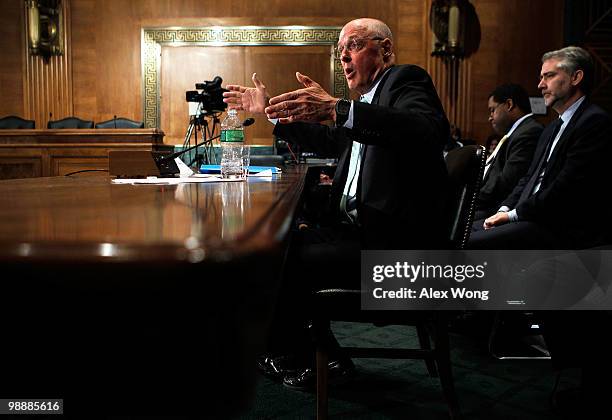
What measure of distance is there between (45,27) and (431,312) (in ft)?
26.4

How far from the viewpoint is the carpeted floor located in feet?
6.45

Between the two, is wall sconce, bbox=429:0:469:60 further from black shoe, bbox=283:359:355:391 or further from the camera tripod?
black shoe, bbox=283:359:355:391

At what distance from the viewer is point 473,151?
175 centimetres

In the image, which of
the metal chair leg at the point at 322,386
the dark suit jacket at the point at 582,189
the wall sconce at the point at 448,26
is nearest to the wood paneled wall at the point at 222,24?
the wall sconce at the point at 448,26

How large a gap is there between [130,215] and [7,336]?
0.86ft

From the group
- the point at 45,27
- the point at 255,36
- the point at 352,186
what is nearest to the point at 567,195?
the point at 352,186

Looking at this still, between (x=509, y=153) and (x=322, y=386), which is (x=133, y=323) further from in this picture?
(x=509, y=153)

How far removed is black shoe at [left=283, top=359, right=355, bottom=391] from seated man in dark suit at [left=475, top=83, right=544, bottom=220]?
1281 millimetres

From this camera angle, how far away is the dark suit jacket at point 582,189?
2.41m

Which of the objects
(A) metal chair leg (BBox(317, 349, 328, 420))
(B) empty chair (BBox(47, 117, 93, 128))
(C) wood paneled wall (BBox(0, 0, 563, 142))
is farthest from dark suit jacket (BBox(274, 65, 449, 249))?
(C) wood paneled wall (BBox(0, 0, 563, 142))

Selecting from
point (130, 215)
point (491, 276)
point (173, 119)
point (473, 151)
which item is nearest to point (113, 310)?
point (130, 215)

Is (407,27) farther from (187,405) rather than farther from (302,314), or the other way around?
(187,405)

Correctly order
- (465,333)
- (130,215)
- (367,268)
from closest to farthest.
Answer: (130,215) → (367,268) → (465,333)

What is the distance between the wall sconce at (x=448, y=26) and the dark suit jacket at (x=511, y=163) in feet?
15.3
